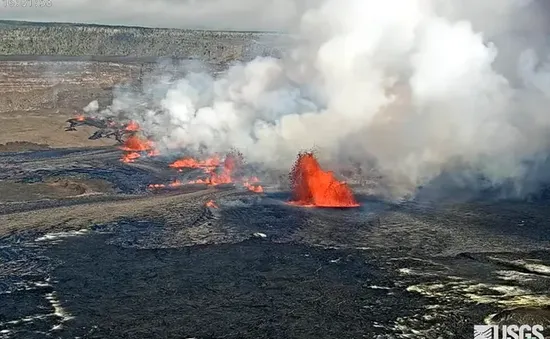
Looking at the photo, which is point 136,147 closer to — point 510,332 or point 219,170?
point 219,170

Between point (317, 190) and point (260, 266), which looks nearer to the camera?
point (260, 266)

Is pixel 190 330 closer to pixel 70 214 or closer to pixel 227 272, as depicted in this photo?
pixel 227 272

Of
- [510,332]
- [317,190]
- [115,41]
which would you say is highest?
[115,41]

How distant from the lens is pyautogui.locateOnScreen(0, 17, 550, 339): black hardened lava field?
16047 millimetres

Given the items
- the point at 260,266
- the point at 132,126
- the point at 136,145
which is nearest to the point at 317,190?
the point at 260,266

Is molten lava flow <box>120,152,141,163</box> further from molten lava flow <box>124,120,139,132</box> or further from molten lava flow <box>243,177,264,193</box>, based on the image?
molten lava flow <box>243,177,264,193</box>

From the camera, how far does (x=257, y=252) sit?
72.9ft

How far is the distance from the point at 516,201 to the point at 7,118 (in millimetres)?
60365

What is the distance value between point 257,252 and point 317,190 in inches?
394

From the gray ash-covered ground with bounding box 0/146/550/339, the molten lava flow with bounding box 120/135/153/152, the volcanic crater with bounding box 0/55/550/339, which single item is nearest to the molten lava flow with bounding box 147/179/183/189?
the volcanic crater with bounding box 0/55/550/339

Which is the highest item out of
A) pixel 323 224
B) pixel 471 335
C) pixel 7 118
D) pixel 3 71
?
pixel 3 71

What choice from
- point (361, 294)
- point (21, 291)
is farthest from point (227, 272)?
point (21, 291)

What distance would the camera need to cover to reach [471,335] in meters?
15.0

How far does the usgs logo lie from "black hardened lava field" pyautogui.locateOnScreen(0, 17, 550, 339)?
0.23 m
